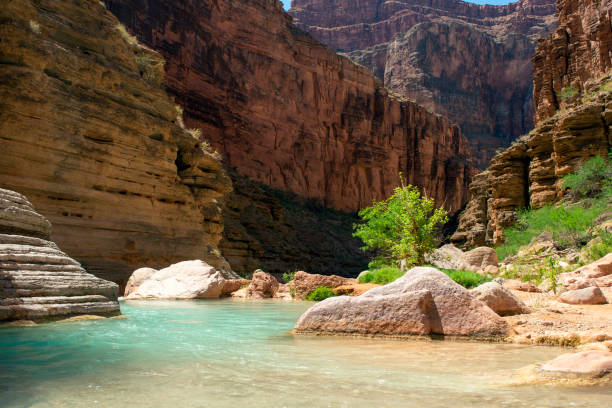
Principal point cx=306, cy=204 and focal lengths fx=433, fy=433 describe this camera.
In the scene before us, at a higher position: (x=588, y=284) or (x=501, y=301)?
(x=588, y=284)

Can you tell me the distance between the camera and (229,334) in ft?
19.8

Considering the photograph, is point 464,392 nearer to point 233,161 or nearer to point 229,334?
point 229,334

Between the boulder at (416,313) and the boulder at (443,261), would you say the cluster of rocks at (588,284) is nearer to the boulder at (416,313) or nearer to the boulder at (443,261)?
the boulder at (416,313)

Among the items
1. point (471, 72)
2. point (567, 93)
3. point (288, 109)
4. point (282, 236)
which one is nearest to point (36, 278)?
point (282, 236)

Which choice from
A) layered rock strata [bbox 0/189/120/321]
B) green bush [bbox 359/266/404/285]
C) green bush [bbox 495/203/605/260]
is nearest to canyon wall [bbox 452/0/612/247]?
green bush [bbox 495/203/605/260]

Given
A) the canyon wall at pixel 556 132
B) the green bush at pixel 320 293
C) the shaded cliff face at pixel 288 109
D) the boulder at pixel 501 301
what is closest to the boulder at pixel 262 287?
the green bush at pixel 320 293

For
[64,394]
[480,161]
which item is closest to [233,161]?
[64,394]

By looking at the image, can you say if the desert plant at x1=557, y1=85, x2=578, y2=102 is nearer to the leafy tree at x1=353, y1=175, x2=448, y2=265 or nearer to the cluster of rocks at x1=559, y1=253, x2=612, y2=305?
the leafy tree at x1=353, y1=175, x2=448, y2=265

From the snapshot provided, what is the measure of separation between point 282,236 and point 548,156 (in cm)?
2469

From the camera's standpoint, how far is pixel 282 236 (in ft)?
141

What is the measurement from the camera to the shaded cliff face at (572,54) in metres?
32.4

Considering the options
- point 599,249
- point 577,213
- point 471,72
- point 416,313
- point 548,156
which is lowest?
point 416,313

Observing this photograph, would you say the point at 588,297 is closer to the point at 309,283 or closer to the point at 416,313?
the point at 416,313

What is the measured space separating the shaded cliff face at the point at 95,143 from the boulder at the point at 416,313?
36.8ft
